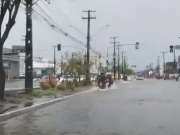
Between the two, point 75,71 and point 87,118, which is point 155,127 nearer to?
point 87,118

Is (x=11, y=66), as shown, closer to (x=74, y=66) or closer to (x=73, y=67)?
(x=74, y=66)

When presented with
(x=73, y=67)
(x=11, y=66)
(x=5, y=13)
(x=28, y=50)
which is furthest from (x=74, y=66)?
(x=11, y=66)

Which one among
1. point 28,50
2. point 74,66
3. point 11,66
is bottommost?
point 74,66

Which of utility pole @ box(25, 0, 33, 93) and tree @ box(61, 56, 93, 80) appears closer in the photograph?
utility pole @ box(25, 0, 33, 93)

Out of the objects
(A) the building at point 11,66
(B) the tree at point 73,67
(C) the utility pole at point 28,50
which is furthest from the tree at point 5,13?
(A) the building at point 11,66

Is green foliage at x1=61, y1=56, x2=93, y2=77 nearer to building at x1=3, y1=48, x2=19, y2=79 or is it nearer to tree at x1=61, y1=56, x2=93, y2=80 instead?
tree at x1=61, y1=56, x2=93, y2=80

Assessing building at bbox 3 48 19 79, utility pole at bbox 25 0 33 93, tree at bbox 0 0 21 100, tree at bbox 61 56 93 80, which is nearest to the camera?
tree at bbox 0 0 21 100

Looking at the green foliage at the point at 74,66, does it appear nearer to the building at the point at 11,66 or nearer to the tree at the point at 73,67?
the tree at the point at 73,67

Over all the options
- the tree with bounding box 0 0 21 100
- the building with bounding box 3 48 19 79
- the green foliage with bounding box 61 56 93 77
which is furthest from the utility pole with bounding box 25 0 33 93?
the building with bounding box 3 48 19 79

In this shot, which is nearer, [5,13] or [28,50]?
[5,13]

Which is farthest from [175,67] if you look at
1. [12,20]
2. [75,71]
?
[12,20]

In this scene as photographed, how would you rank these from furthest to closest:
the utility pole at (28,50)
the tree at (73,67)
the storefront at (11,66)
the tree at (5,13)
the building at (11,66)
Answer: the storefront at (11,66) < the building at (11,66) < the tree at (73,67) < the utility pole at (28,50) < the tree at (5,13)

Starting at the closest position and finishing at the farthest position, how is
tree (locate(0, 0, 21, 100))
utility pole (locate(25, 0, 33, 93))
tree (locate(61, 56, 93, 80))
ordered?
tree (locate(0, 0, 21, 100))
utility pole (locate(25, 0, 33, 93))
tree (locate(61, 56, 93, 80))

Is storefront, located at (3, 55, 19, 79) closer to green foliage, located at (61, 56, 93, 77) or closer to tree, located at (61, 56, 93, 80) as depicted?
green foliage, located at (61, 56, 93, 77)
